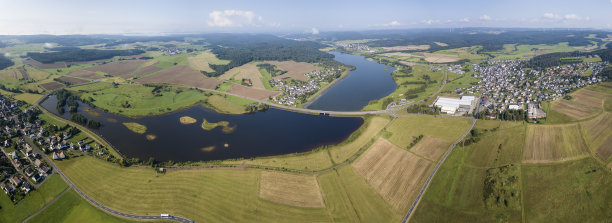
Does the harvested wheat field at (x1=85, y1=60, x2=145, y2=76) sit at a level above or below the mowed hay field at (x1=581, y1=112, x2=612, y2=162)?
above

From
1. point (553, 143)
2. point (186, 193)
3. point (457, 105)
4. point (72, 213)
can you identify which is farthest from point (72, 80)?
point (553, 143)

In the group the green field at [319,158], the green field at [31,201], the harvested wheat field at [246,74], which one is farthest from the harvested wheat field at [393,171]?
the harvested wheat field at [246,74]

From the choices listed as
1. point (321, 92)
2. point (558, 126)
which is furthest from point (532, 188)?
point (321, 92)

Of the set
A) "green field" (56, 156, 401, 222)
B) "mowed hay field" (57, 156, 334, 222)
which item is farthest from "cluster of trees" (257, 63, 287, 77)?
"green field" (56, 156, 401, 222)

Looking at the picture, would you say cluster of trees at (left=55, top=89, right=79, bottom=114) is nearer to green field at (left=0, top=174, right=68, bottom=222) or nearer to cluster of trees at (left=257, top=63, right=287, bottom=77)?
green field at (left=0, top=174, right=68, bottom=222)

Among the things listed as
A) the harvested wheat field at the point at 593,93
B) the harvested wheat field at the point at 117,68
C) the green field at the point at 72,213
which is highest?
the harvested wheat field at the point at 117,68

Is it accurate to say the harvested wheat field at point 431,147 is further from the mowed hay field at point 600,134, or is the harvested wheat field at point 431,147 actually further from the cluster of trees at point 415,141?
the mowed hay field at point 600,134
